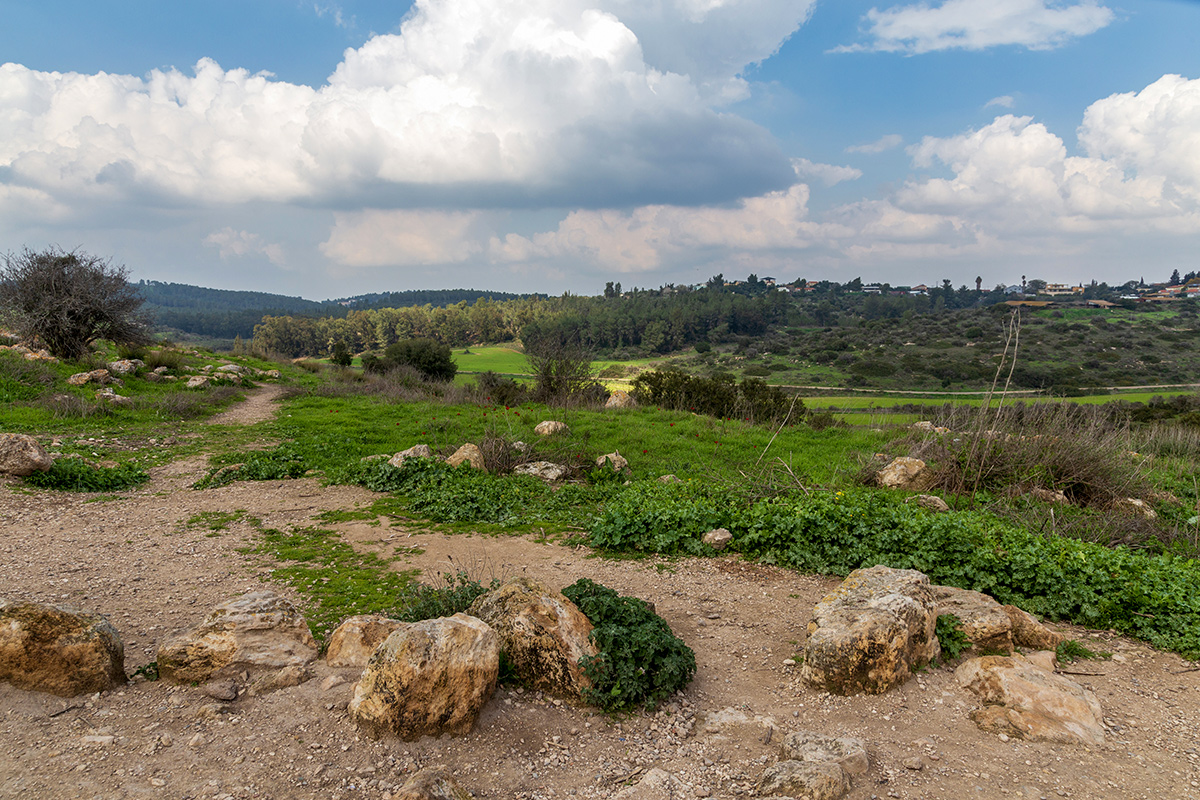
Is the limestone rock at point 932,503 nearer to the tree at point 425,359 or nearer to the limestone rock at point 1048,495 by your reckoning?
the limestone rock at point 1048,495

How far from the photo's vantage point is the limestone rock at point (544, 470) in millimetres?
10188

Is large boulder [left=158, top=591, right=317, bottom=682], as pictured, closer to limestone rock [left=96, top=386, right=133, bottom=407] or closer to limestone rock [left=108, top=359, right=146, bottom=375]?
limestone rock [left=96, top=386, right=133, bottom=407]

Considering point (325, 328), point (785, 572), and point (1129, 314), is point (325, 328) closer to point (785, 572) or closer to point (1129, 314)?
point (785, 572)

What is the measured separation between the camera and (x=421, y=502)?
8648 millimetres

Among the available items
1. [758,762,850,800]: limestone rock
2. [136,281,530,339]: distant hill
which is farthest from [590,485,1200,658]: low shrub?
[136,281,530,339]: distant hill

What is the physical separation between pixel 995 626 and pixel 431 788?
14.1 feet

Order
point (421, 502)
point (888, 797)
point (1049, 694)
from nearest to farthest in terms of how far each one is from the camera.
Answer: point (888, 797), point (1049, 694), point (421, 502)

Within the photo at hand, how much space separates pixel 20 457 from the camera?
7980mm

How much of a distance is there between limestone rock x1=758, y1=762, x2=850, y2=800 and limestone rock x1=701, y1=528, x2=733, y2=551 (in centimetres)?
384

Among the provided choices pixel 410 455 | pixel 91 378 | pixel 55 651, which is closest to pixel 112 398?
pixel 91 378

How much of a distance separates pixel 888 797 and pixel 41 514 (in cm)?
930

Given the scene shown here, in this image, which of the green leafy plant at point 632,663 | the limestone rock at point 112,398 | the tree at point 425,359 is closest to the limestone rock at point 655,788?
the green leafy plant at point 632,663

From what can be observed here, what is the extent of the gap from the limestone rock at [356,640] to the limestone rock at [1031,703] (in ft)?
13.1

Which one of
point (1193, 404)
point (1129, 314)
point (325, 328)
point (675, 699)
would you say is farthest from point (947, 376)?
point (325, 328)
